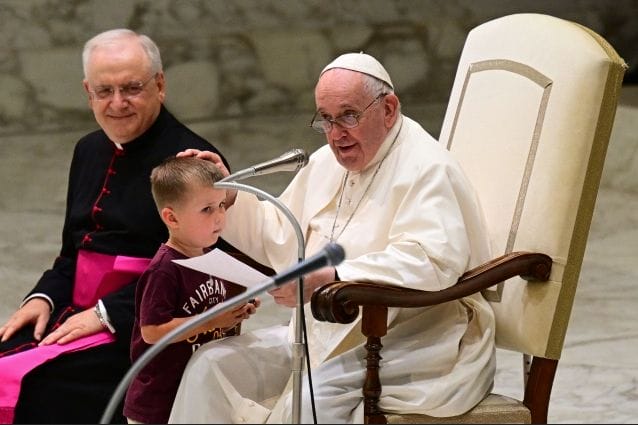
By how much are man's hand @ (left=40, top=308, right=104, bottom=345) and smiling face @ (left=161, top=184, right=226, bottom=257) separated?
65 cm

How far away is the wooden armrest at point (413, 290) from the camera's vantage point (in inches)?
140

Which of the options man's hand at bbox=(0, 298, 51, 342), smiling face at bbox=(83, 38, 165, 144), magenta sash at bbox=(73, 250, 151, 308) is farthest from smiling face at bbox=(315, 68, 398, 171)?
man's hand at bbox=(0, 298, 51, 342)

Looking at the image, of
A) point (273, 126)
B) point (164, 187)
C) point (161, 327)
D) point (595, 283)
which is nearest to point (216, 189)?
point (164, 187)

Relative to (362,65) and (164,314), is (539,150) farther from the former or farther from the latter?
(164,314)

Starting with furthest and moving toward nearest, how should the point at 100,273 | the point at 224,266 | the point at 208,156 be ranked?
1. the point at 100,273
2. the point at 208,156
3. the point at 224,266

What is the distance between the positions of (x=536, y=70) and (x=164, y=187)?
114 cm

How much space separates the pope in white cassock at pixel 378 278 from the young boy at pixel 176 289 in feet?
0.40

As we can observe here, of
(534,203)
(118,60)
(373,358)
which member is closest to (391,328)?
(373,358)

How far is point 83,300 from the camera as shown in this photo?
4645 mm

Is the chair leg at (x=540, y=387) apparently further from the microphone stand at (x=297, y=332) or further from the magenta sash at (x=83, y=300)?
the magenta sash at (x=83, y=300)

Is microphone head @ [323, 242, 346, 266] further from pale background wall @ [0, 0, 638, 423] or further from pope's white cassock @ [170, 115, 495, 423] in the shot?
pale background wall @ [0, 0, 638, 423]

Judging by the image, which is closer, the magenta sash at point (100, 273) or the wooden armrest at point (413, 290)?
the wooden armrest at point (413, 290)

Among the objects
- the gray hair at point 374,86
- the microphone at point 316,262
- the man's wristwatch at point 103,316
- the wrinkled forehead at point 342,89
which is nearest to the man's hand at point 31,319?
the man's wristwatch at point 103,316

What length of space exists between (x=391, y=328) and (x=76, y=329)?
3.57 feet
